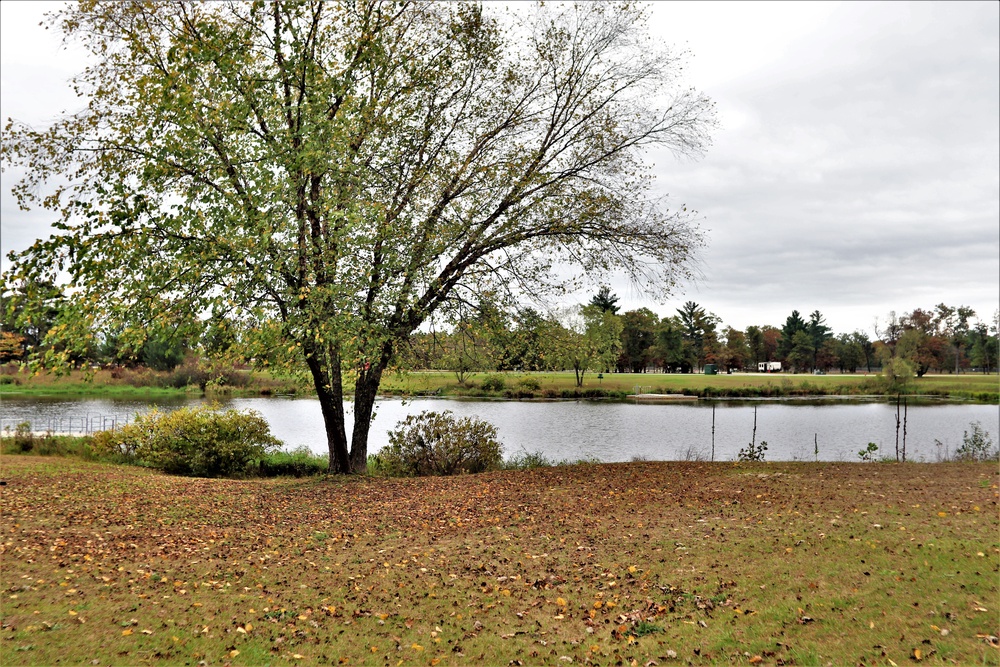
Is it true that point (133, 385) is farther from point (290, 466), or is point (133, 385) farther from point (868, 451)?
point (868, 451)

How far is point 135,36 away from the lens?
1251cm

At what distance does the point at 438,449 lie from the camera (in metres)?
17.3

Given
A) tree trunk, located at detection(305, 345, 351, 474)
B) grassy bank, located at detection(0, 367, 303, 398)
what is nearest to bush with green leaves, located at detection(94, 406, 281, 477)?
tree trunk, located at detection(305, 345, 351, 474)

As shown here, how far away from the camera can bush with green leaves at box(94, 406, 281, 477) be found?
18.0 meters

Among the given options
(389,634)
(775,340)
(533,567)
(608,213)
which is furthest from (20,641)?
(775,340)

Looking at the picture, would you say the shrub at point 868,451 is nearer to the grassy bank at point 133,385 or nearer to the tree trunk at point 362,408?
the tree trunk at point 362,408

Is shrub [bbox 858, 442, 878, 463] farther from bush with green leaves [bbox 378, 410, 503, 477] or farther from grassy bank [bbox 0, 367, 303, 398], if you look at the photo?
grassy bank [bbox 0, 367, 303, 398]

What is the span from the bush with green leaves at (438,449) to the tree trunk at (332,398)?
1449mm

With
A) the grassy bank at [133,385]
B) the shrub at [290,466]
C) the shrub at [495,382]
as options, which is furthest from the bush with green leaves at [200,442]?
the grassy bank at [133,385]

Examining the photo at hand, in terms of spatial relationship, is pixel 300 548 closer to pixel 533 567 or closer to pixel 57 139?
pixel 533 567

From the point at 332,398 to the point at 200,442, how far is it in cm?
502

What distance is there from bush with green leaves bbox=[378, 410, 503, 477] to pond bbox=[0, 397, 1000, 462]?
12.2ft

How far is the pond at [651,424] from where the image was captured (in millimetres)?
26745

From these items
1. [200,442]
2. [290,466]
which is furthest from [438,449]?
[200,442]
